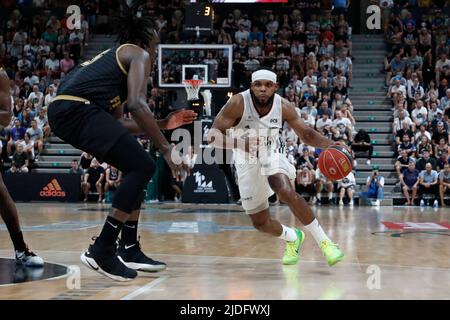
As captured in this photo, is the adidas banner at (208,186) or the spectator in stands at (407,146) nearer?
the adidas banner at (208,186)

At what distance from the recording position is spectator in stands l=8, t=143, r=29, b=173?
56.9 ft

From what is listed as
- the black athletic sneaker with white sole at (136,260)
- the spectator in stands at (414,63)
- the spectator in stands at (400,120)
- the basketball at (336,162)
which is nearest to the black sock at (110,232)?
the black athletic sneaker with white sole at (136,260)

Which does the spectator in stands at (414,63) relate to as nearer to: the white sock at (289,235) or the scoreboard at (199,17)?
the scoreboard at (199,17)

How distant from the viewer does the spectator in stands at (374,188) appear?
16297 mm

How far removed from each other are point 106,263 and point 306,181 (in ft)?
39.3

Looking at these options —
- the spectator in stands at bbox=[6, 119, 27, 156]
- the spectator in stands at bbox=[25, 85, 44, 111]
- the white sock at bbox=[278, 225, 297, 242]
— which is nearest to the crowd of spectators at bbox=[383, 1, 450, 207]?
the spectator in stands at bbox=[25, 85, 44, 111]

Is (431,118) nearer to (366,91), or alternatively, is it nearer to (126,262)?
(366,91)

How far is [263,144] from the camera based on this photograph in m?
5.96

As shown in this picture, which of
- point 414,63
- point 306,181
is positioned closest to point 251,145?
point 306,181

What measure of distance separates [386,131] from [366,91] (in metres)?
2.03

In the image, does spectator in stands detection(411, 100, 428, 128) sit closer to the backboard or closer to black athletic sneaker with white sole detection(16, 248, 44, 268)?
the backboard

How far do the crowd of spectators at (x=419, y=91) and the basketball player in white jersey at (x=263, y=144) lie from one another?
424 inches
